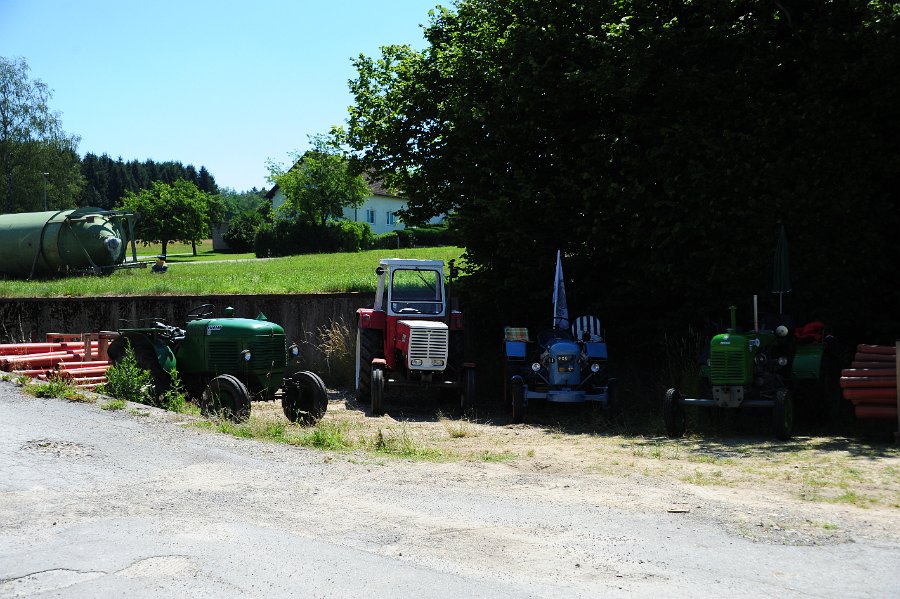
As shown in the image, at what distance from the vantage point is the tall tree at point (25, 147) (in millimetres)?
61531

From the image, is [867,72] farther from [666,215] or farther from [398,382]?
[398,382]

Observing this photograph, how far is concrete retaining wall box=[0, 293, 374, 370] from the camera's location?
17.8 m

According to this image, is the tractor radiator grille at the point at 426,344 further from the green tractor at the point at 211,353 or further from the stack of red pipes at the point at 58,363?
the stack of red pipes at the point at 58,363

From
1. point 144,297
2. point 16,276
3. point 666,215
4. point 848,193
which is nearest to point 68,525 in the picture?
point 666,215

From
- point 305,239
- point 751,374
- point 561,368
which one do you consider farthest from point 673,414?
point 305,239

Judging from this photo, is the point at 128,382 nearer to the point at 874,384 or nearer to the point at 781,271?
the point at 781,271

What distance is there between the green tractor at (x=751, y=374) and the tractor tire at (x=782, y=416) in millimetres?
12

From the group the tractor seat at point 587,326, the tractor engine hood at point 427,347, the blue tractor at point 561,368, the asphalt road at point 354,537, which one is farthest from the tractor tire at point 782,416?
the tractor engine hood at point 427,347

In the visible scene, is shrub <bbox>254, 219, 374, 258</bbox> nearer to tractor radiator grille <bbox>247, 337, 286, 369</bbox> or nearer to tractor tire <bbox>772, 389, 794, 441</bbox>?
tractor radiator grille <bbox>247, 337, 286, 369</bbox>

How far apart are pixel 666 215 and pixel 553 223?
6.45ft

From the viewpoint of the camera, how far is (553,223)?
49.5ft

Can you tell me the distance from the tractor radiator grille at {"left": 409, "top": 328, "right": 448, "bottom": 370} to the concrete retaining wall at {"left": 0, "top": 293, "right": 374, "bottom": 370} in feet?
13.4

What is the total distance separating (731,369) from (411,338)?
4.74 meters

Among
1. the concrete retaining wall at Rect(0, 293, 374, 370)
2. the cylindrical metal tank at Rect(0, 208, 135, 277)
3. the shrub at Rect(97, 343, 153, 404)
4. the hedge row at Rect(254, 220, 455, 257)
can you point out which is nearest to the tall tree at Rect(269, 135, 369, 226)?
the hedge row at Rect(254, 220, 455, 257)
